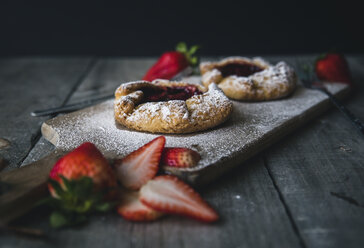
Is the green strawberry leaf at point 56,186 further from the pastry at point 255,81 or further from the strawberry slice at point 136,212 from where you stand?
the pastry at point 255,81

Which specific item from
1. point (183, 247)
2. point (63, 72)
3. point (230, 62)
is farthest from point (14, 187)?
point (63, 72)

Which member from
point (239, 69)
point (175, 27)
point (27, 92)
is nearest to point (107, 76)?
point (27, 92)

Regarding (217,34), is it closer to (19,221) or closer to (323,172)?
(323,172)

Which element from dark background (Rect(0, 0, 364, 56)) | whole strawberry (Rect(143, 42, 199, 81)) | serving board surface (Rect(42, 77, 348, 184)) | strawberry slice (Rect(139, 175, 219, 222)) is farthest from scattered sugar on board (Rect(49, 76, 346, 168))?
dark background (Rect(0, 0, 364, 56))

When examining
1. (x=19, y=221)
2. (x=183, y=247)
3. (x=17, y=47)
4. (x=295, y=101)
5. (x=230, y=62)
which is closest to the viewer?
(x=183, y=247)

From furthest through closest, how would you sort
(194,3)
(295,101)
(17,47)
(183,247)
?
(17,47)
(194,3)
(295,101)
(183,247)

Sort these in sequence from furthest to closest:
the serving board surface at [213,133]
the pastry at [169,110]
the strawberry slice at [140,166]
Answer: the pastry at [169,110]
the serving board surface at [213,133]
the strawberry slice at [140,166]

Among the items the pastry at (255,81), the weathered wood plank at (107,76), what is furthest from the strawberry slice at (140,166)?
the weathered wood plank at (107,76)
